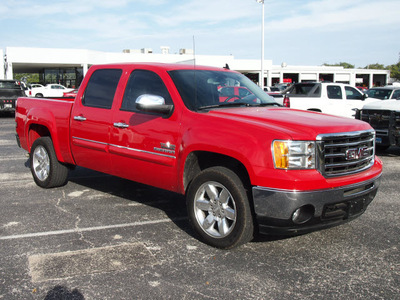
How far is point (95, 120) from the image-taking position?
5.44m

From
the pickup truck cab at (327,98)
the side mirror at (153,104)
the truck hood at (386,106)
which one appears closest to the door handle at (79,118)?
the side mirror at (153,104)

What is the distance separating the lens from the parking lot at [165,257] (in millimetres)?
3354

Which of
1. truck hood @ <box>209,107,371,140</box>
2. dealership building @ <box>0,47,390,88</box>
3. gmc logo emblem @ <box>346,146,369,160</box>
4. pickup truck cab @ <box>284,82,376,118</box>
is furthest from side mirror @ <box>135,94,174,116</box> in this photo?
dealership building @ <box>0,47,390,88</box>

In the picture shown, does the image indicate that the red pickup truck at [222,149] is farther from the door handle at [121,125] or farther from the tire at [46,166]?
the tire at [46,166]

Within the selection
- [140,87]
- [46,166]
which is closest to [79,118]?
[140,87]

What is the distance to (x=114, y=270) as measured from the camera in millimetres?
3707

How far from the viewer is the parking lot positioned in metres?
3.35

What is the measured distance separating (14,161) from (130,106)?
5347mm

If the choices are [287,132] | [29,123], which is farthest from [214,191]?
[29,123]

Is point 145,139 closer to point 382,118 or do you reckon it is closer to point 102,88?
point 102,88

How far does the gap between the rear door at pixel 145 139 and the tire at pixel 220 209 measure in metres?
0.46

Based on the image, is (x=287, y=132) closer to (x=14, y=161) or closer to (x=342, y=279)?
(x=342, y=279)

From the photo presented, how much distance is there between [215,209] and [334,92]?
1138cm

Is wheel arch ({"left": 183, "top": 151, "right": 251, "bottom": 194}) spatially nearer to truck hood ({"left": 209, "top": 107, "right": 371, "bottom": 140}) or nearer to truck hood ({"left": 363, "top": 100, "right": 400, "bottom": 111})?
truck hood ({"left": 209, "top": 107, "right": 371, "bottom": 140})
